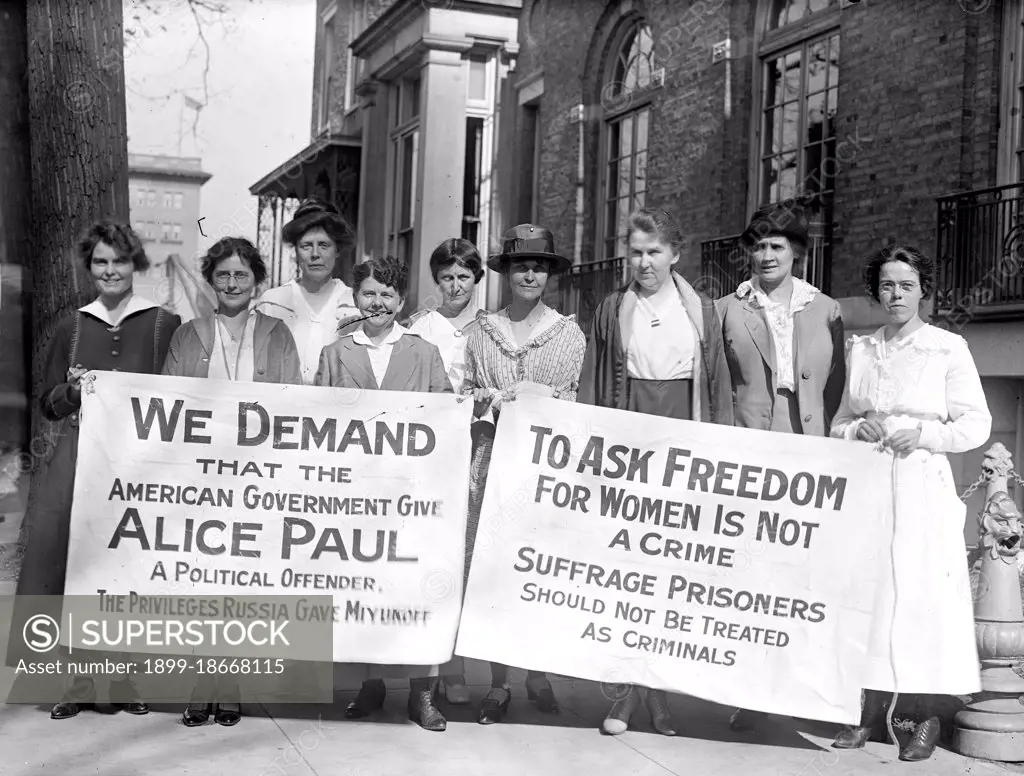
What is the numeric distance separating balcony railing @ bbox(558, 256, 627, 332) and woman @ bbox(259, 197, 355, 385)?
878 centimetres

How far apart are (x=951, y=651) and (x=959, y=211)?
5.99 meters

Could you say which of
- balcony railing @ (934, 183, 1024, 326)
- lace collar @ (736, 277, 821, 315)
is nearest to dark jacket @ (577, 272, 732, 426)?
lace collar @ (736, 277, 821, 315)

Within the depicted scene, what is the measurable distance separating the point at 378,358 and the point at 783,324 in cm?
170

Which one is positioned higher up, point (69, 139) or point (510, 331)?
point (69, 139)

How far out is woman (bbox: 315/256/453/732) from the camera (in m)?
4.75

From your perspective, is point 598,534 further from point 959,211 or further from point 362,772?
point 959,211

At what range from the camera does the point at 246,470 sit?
4641 millimetres

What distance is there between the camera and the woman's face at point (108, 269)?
186 inches

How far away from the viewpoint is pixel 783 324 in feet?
16.0

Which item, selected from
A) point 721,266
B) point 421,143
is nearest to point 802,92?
point 721,266

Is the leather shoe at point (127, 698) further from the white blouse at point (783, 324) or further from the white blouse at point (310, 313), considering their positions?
the white blouse at point (783, 324)

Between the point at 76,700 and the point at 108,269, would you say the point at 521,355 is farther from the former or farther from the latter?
the point at 76,700

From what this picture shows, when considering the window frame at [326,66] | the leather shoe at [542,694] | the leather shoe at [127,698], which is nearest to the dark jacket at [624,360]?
the leather shoe at [542,694]

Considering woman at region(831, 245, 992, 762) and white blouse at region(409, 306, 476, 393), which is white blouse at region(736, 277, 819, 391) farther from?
white blouse at region(409, 306, 476, 393)
